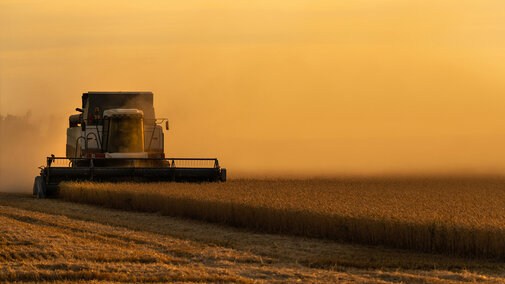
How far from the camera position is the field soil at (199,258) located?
437 inches

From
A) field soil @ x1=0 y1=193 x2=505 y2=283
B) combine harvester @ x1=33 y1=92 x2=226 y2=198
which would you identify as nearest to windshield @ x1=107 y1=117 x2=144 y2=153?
combine harvester @ x1=33 y1=92 x2=226 y2=198

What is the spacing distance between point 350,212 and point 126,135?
50.3 feet


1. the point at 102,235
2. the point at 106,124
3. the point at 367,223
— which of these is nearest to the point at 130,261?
the point at 102,235

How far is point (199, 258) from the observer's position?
42.4ft

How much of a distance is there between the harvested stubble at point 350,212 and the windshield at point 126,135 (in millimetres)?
4786

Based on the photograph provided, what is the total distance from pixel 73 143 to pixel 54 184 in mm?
4089

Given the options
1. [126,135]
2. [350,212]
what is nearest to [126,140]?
[126,135]

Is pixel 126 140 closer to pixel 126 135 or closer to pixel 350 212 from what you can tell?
pixel 126 135

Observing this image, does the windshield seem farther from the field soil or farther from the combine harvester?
the field soil

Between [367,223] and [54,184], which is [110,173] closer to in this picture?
[54,184]

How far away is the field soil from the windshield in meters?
11.6

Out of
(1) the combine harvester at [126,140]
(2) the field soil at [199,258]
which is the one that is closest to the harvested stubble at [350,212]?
(2) the field soil at [199,258]

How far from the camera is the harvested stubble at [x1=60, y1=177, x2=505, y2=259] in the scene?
13.8 metres

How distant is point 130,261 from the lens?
12.2 metres
